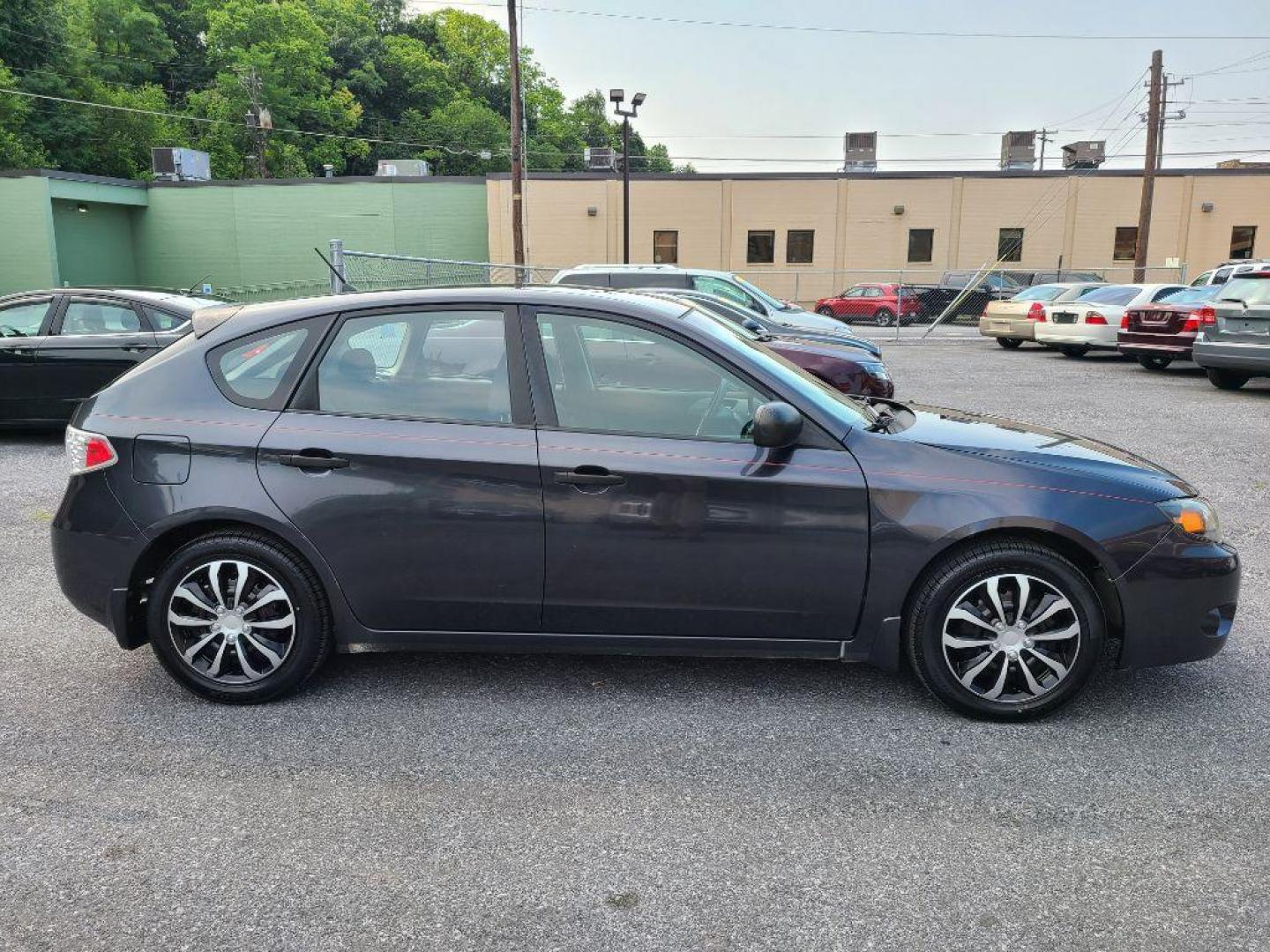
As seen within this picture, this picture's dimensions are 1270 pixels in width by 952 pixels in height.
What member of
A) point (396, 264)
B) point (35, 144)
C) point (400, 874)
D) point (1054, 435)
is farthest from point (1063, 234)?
point (35, 144)

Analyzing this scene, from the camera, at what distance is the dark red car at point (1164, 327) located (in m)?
15.9

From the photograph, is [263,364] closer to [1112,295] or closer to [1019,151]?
[1112,295]

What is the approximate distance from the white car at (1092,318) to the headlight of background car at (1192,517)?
16.0 metres

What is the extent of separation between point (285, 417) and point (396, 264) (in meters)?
11.2

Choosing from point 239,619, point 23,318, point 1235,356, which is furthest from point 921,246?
point 239,619

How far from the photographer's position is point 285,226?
3844cm

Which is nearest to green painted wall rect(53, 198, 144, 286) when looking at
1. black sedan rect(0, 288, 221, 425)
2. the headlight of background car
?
black sedan rect(0, 288, 221, 425)

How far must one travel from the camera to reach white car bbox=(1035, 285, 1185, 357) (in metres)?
18.7

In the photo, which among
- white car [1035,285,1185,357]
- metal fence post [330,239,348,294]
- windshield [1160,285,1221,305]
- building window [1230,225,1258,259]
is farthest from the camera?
building window [1230,225,1258,259]

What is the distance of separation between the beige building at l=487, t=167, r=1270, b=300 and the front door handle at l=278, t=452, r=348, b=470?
3601 centimetres

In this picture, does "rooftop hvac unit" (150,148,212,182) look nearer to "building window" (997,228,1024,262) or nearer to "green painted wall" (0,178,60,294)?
"green painted wall" (0,178,60,294)

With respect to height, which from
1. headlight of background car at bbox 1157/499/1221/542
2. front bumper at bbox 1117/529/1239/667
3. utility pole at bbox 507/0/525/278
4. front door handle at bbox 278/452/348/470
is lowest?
front bumper at bbox 1117/529/1239/667

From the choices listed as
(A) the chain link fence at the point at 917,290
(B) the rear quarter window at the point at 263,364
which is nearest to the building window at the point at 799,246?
(A) the chain link fence at the point at 917,290

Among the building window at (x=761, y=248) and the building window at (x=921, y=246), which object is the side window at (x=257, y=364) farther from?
the building window at (x=921, y=246)
